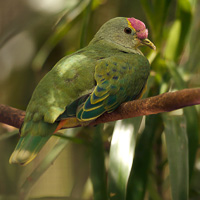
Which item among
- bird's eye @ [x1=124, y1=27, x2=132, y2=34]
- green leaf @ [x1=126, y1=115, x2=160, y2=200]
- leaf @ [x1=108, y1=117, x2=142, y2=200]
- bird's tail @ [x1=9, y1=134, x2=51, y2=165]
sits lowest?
green leaf @ [x1=126, y1=115, x2=160, y2=200]

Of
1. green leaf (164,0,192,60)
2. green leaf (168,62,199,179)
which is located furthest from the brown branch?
green leaf (164,0,192,60)

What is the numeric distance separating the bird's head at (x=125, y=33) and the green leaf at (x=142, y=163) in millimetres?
311

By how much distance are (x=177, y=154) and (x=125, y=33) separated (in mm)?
391

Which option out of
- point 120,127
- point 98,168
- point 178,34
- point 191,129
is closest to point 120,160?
point 120,127

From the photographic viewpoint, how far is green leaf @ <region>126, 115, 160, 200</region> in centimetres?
110

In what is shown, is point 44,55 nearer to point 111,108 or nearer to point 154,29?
point 154,29

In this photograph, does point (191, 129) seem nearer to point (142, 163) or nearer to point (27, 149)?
point (142, 163)

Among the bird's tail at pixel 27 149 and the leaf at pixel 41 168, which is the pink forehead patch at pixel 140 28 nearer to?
the bird's tail at pixel 27 149

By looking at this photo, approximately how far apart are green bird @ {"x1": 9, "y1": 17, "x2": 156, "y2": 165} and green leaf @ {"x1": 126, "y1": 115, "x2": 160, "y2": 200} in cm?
23

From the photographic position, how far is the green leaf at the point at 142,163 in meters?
1.10

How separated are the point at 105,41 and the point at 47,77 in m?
0.25

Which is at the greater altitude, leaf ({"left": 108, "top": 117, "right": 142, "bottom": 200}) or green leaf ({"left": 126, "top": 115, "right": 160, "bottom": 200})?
leaf ({"left": 108, "top": 117, "right": 142, "bottom": 200})

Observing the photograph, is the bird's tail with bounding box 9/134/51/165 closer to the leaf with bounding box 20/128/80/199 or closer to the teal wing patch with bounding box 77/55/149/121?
the teal wing patch with bounding box 77/55/149/121

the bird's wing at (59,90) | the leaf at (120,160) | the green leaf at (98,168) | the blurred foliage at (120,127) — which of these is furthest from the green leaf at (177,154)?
the bird's wing at (59,90)
